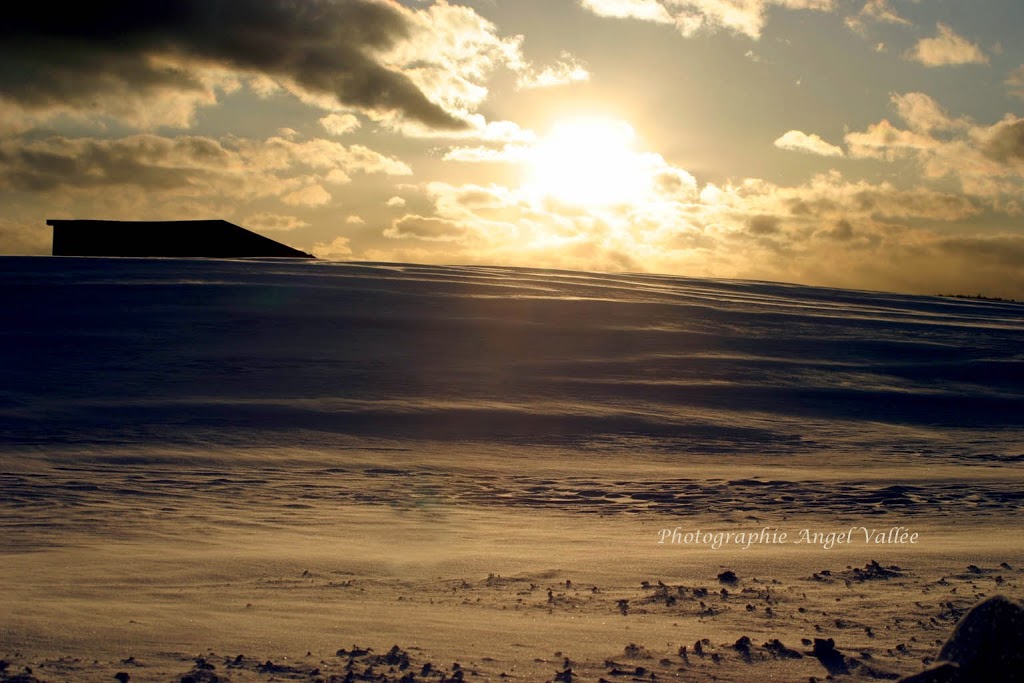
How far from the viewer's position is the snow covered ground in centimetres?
338

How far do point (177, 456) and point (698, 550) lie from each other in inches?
176

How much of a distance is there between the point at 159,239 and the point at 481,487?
24.9 meters

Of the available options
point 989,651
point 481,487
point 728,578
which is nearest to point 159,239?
point 481,487

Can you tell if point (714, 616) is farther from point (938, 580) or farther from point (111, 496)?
point (111, 496)

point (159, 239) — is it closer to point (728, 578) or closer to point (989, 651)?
point (728, 578)

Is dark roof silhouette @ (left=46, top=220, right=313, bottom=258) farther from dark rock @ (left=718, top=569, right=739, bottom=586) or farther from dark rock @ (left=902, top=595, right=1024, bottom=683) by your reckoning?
dark rock @ (left=902, top=595, right=1024, bottom=683)

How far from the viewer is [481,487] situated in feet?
21.8

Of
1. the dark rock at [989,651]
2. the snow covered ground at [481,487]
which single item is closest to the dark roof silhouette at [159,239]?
the snow covered ground at [481,487]

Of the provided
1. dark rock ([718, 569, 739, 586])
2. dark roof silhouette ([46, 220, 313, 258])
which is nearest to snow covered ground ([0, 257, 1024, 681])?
dark rock ([718, 569, 739, 586])

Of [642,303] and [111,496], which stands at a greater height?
[642,303]

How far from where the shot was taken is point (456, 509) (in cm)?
593

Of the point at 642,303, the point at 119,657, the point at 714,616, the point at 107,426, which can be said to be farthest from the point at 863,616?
the point at 642,303

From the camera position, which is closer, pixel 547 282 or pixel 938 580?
pixel 938 580

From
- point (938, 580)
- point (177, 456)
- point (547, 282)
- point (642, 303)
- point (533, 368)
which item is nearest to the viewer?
point (938, 580)
